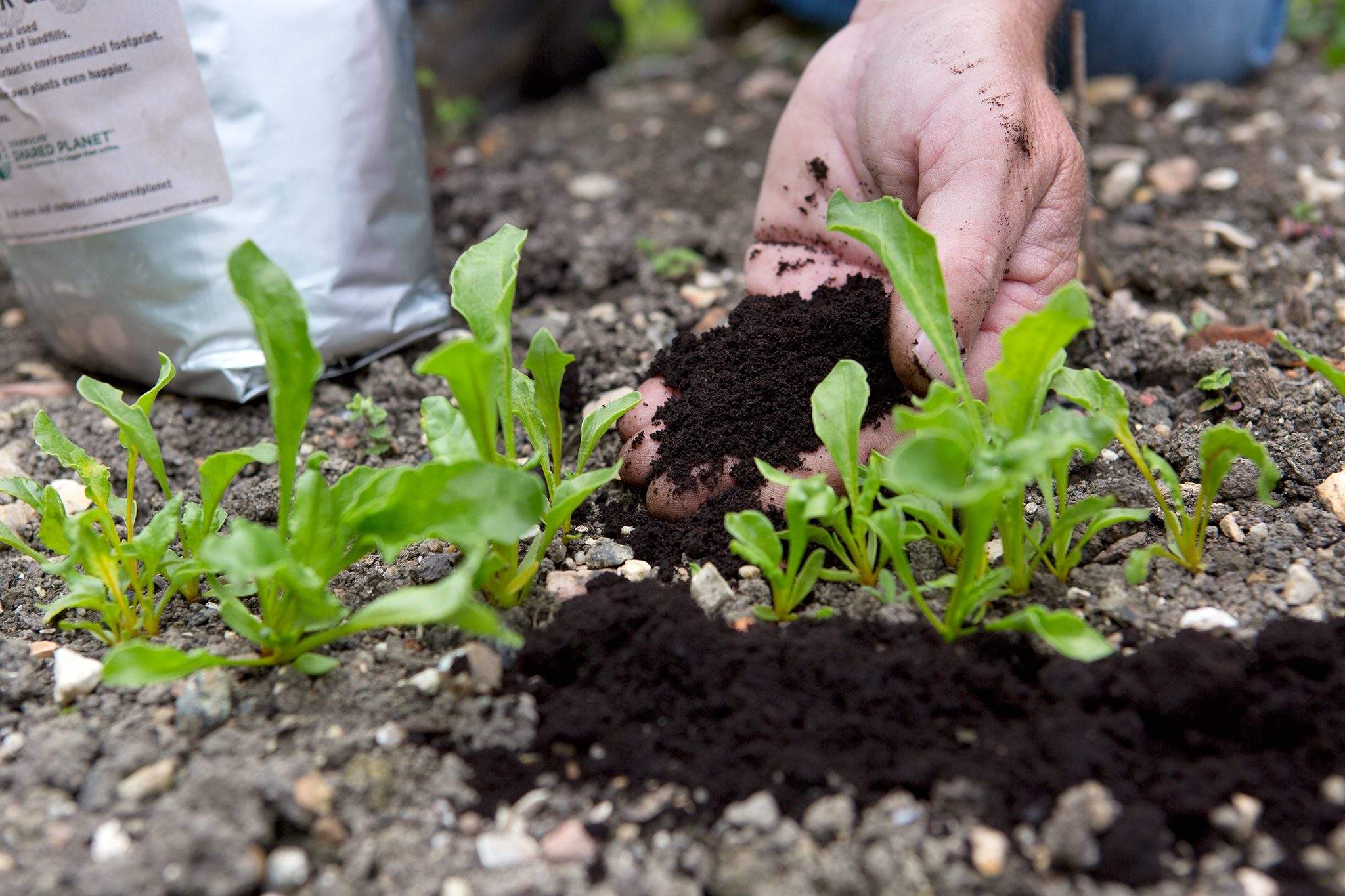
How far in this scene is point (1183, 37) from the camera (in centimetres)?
278

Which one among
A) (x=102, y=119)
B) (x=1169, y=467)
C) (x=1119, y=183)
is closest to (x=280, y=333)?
(x=102, y=119)

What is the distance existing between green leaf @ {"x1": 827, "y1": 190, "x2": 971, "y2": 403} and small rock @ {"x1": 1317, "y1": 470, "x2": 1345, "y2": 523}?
0.56 meters

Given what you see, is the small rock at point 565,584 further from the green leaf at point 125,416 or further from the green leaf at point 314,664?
the green leaf at point 125,416

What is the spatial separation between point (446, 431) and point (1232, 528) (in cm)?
102

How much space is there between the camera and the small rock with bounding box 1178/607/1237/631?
1.18m

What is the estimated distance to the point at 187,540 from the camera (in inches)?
50.9

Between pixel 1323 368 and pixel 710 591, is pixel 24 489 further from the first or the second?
pixel 1323 368

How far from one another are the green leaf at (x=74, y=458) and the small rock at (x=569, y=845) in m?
0.76

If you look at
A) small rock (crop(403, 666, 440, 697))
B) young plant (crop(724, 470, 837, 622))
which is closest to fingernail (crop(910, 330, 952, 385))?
young plant (crop(724, 470, 837, 622))

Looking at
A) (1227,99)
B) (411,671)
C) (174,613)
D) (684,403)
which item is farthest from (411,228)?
(1227,99)

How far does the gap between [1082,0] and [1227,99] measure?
1.53ft

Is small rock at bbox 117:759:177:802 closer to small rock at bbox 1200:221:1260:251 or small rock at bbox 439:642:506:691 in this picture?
small rock at bbox 439:642:506:691

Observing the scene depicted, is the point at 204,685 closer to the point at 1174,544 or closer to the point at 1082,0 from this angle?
the point at 1174,544

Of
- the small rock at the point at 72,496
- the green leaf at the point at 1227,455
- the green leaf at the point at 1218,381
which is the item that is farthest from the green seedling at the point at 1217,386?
the small rock at the point at 72,496
